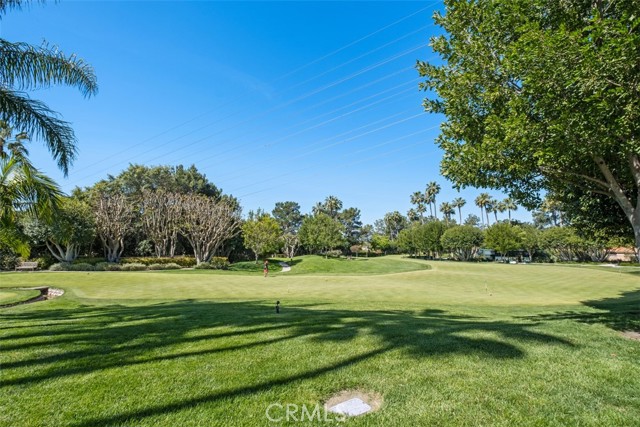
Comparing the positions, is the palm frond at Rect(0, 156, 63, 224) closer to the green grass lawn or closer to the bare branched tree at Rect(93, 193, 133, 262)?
Answer: the green grass lawn

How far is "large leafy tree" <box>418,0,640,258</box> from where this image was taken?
21.4 ft

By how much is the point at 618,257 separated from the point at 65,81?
102 meters

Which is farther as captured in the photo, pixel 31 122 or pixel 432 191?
pixel 432 191

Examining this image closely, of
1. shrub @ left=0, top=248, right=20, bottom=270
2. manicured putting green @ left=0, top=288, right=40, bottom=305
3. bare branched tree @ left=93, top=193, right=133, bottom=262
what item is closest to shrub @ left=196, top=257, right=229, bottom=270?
bare branched tree @ left=93, top=193, right=133, bottom=262

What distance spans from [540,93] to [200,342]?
8.96m

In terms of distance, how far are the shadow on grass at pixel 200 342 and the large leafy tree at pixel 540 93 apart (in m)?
4.36

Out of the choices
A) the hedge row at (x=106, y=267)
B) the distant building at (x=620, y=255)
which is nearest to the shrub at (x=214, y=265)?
the hedge row at (x=106, y=267)

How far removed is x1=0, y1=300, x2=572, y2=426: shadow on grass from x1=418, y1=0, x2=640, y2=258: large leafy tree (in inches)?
172

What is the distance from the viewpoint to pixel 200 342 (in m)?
5.86

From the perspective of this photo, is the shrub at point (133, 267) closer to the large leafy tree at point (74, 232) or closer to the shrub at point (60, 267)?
the shrub at point (60, 267)

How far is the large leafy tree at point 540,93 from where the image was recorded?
6.53 m

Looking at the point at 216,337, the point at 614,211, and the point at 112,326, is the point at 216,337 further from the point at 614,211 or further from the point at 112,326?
the point at 614,211

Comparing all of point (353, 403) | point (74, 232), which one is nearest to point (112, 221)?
point (74, 232)

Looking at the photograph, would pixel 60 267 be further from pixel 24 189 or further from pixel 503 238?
pixel 503 238
